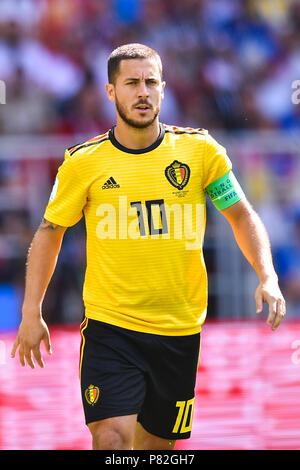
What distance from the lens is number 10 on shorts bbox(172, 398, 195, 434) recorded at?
367 centimetres

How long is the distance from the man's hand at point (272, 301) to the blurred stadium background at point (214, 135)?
1487 mm

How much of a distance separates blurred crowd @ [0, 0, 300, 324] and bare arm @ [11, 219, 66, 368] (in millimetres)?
4363

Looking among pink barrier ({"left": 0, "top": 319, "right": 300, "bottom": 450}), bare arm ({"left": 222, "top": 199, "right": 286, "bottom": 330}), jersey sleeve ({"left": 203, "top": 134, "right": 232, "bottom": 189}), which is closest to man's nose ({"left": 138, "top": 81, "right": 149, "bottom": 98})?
jersey sleeve ({"left": 203, "top": 134, "right": 232, "bottom": 189})

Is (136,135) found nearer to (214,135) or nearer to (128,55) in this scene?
(128,55)

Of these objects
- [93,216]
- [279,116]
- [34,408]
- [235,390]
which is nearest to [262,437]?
[235,390]

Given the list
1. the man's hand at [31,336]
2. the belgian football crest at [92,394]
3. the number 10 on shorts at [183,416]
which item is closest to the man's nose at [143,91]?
the man's hand at [31,336]

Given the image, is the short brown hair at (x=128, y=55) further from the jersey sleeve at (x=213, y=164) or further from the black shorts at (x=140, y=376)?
the black shorts at (x=140, y=376)

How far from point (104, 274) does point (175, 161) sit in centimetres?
57

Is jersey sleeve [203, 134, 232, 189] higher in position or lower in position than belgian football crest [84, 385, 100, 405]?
higher

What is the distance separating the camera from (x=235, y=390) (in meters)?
5.58

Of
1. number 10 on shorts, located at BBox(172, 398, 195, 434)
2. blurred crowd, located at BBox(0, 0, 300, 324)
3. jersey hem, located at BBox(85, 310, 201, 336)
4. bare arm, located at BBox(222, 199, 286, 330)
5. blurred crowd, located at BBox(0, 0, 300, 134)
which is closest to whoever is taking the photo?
bare arm, located at BBox(222, 199, 286, 330)

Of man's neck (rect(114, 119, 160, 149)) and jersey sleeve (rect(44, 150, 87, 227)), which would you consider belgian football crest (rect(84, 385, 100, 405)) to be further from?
man's neck (rect(114, 119, 160, 149))

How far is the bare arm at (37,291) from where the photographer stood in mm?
3387

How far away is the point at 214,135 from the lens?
824cm
